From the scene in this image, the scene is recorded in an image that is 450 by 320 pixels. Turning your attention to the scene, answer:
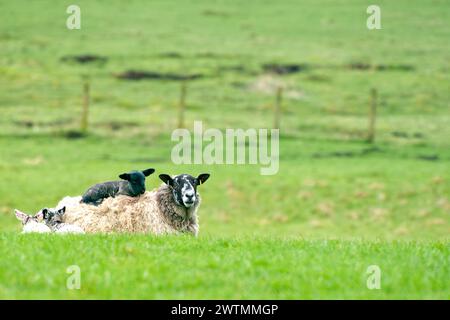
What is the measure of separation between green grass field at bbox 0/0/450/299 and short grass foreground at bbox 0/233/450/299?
0.03 meters

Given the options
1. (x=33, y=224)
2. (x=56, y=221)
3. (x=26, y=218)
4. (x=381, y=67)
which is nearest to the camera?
(x=33, y=224)

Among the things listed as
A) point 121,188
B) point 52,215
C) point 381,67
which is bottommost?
point 52,215

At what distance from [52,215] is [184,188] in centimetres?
232

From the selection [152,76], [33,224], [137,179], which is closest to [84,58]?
[152,76]

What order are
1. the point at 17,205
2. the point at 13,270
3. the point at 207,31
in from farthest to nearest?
the point at 207,31
the point at 17,205
the point at 13,270

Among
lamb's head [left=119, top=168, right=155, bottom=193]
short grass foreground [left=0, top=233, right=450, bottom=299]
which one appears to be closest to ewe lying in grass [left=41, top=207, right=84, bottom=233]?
lamb's head [left=119, top=168, right=155, bottom=193]

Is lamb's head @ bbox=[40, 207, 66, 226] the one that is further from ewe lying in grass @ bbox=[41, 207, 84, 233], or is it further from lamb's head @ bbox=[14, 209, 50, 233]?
lamb's head @ bbox=[14, 209, 50, 233]

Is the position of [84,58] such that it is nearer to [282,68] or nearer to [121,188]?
[282,68]

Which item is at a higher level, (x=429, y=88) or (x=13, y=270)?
(x=429, y=88)

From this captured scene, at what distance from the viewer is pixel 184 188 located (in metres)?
16.3

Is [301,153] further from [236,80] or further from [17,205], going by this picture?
[236,80]
